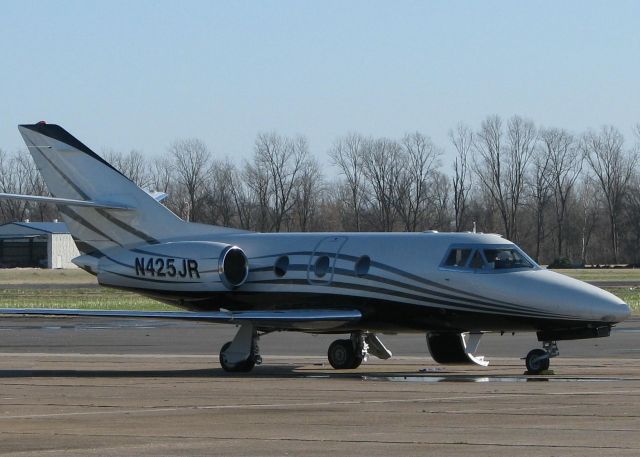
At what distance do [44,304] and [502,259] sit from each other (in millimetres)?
32285

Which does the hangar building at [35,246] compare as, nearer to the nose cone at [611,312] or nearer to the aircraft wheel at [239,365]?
the aircraft wheel at [239,365]

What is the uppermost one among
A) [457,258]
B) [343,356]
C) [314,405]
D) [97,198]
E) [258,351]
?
[97,198]

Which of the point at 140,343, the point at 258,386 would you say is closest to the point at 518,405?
the point at 258,386

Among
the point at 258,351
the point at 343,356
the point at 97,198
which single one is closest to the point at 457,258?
the point at 343,356

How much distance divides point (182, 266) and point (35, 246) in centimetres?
9466

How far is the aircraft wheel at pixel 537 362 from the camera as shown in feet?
72.4

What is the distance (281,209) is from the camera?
116 m

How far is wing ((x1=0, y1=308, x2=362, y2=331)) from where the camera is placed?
2342cm

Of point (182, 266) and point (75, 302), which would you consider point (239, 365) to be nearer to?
point (182, 266)

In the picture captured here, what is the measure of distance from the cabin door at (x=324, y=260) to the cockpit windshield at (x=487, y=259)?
7.24ft

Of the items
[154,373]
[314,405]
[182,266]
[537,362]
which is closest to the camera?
[314,405]

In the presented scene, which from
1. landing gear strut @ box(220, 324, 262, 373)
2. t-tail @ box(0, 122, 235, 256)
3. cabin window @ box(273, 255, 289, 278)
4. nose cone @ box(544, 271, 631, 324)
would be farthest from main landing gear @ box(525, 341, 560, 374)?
t-tail @ box(0, 122, 235, 256)

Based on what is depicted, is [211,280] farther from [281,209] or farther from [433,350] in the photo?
[281,209]

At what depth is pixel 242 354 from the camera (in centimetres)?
2397
